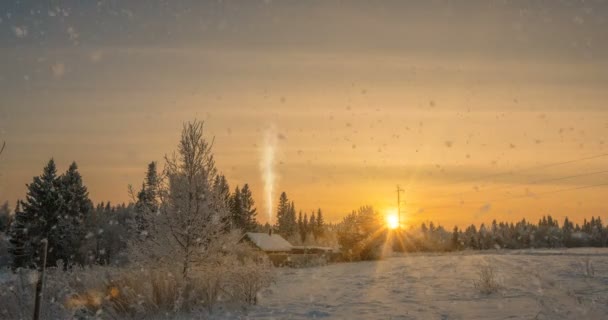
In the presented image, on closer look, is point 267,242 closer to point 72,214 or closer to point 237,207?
point 237,207

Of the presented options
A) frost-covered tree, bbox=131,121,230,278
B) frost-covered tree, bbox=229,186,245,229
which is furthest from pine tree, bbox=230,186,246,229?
frost-covered tree, bbox=131,121,230,278

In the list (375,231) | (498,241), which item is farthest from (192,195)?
(498,241)

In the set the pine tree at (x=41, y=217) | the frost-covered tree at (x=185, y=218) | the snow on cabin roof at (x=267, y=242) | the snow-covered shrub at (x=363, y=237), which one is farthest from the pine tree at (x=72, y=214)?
the frost-covered tree at (x=185, y=218)

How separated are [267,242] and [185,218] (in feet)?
127

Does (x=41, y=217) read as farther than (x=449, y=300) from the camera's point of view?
Yes

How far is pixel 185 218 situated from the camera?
15828mm

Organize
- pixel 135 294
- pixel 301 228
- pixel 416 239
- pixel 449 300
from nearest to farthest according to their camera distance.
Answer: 1. pixel 135 294
2. pixel 449 300
3. pixel 416 239
4. pixel 301 228

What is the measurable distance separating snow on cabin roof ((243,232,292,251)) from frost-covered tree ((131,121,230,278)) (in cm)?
3445

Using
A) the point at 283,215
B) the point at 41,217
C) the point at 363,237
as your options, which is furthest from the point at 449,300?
the point at 283,215

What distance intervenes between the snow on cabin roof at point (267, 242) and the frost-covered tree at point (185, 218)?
34.4 m

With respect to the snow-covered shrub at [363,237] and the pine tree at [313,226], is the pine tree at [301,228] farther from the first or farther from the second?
the snow-covered shrub at [363,237]

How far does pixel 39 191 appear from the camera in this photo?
48750 millimetres

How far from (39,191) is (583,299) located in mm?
50134

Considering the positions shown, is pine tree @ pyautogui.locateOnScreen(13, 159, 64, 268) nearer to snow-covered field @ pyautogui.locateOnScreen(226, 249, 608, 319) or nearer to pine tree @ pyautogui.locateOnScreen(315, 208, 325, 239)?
snow-covered field @ pyautogui.locateOnScreen(226, 249, 608, 319)
